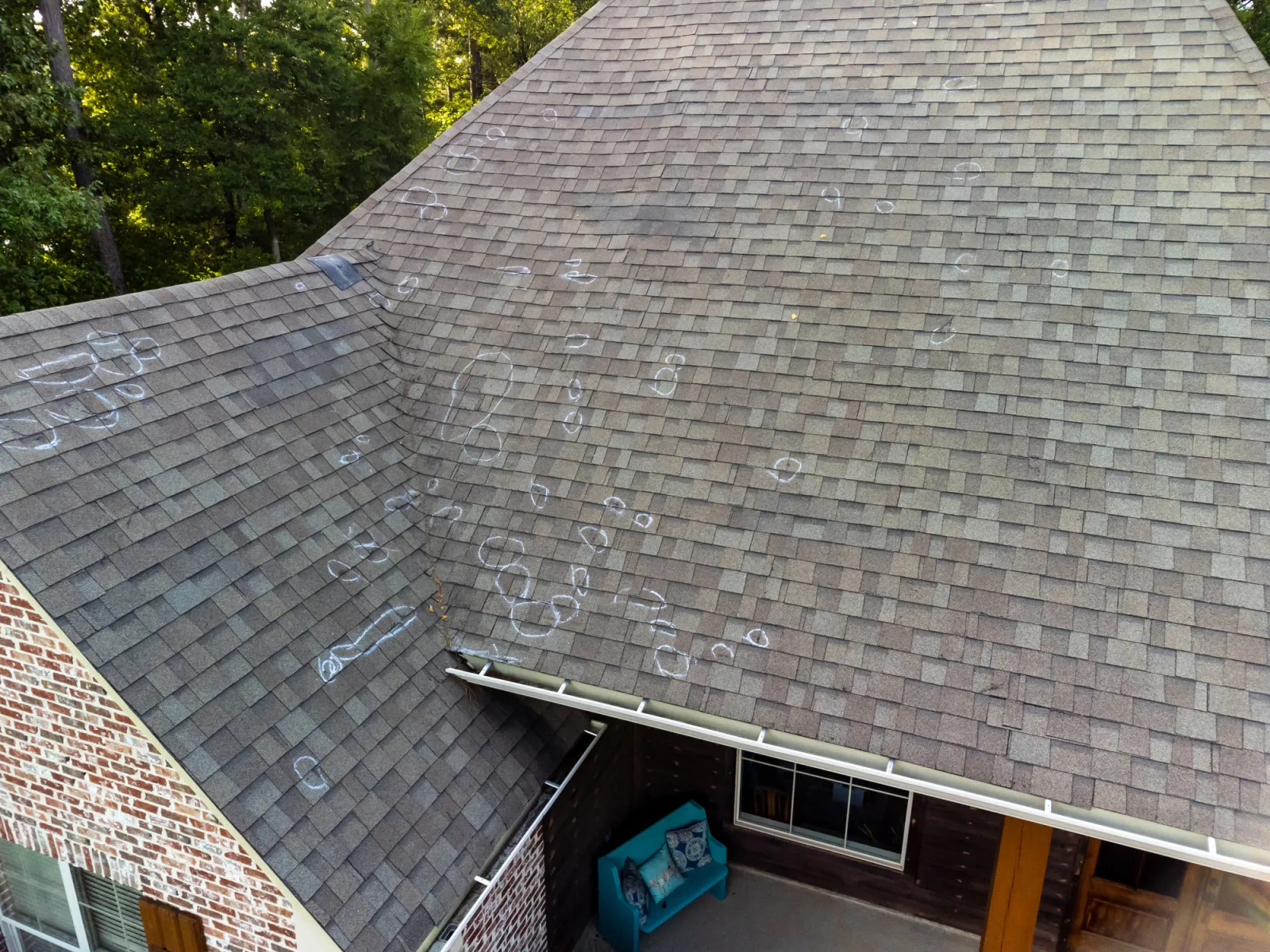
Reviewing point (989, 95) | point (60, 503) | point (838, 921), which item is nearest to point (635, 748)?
point (838, 921)

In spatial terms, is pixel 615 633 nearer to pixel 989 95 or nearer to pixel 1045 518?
pixel 1045 518

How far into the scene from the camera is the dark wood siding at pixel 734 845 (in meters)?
5.86

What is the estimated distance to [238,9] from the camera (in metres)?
17.6

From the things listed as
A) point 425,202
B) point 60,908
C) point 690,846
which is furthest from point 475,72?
point 60,908

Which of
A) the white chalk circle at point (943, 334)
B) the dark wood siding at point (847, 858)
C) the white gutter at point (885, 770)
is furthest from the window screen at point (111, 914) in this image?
the white chalk circle at point (943, 334)

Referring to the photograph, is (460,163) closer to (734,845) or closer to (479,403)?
(479,403)

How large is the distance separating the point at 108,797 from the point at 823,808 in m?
4.97

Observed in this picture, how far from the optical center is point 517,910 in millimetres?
5156

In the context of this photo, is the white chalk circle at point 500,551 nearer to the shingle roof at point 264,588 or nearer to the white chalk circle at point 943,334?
the shingle roof at point 264,588

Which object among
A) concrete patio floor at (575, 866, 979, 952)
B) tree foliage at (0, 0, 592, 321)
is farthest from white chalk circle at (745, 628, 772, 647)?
tree foliage at (0, 0, 592, 321)

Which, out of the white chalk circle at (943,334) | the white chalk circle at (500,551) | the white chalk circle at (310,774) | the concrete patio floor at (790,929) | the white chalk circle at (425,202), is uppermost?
the white chalk circle at (425,202)

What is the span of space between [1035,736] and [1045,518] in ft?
4.43

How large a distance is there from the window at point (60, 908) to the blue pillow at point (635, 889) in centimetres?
317

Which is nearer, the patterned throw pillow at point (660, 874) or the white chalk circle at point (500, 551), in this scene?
the white chalk circle at point (500, 551)
